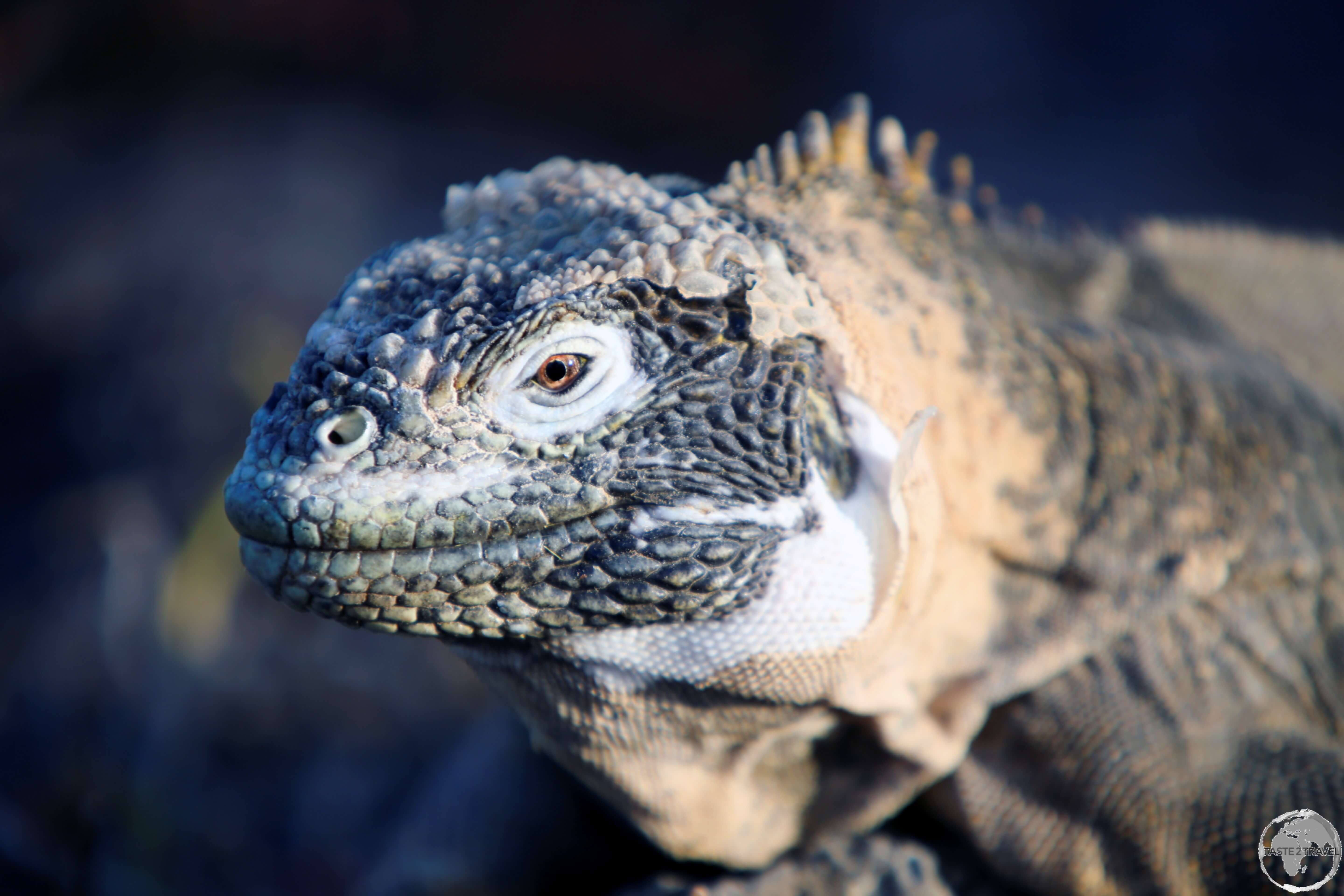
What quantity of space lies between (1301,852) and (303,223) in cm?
786

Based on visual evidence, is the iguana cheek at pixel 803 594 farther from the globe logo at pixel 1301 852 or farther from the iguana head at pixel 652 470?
the globe logo at pixel 1301 852

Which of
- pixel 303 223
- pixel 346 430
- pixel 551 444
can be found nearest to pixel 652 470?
pixel 551 444

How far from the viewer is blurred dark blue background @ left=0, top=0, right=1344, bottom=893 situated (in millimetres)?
3521

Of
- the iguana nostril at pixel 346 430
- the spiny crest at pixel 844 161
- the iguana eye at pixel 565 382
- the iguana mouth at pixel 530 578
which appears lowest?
the iguana mouth at pixel 530 578

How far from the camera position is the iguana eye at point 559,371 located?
52.0 inches

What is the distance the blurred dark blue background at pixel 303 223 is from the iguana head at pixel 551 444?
1.21 m

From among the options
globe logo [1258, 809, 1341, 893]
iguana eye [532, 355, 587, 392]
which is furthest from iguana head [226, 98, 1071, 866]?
globe logo [1258, 809, 1341, 893]

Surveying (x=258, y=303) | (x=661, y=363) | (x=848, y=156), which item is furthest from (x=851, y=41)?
(x=661, y=363)

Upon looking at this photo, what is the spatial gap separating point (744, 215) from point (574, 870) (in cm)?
184

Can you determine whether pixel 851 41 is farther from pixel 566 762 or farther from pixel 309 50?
pixel 566 762

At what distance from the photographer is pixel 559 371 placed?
4.35 feet

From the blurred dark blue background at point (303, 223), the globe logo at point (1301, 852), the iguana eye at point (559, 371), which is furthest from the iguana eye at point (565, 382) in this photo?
the globe logo at point (1301, 852)

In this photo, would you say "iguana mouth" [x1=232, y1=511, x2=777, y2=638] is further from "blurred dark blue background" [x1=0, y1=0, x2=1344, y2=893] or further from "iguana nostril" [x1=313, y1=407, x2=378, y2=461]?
"blurred dark blue background" [x1=0, y1=0, x2=1344, y2=893]

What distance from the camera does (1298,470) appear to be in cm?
214
